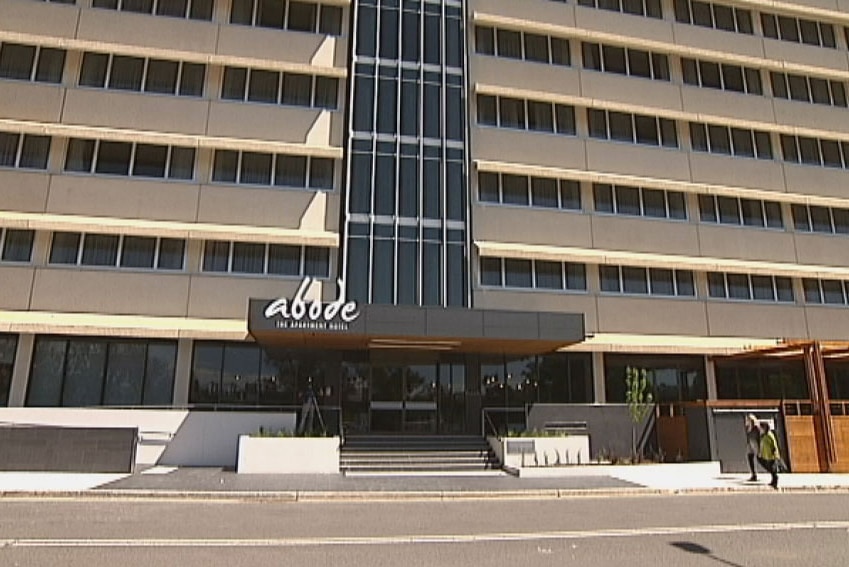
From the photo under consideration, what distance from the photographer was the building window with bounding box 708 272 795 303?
2620 cm

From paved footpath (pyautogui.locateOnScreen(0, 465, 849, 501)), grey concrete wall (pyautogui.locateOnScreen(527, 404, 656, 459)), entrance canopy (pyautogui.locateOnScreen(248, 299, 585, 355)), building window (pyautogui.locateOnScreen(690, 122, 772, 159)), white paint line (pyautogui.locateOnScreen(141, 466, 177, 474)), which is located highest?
building window (pyautogui.locateOnScreen(690, 122, 772, 159))

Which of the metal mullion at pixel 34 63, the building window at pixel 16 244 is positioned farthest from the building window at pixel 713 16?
the building window at pixel 16 244

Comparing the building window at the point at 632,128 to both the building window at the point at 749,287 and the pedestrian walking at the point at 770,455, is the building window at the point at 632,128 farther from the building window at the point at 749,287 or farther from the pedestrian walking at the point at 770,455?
the pedestrian walking at the point at 770,455

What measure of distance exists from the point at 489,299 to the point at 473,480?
8072 millimetres

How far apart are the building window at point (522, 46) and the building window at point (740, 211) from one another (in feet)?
28.5

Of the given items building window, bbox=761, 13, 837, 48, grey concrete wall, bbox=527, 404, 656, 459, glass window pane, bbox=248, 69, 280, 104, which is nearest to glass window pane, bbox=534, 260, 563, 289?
grey concrete wall, bbox=527, 404, 656, 459

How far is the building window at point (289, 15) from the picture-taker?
82.5 ft

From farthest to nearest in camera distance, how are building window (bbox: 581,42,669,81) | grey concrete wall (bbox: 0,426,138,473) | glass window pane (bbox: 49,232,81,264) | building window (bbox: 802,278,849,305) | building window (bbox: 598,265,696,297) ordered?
building window (bbox: 581,42,669,81), building window (bbox: 802,278,849,305), building window (bbox: 598,265,696,297), glass window pane (bbox: 49,232,81,264), grey concrete wall (bbox: 0,426,138,473)

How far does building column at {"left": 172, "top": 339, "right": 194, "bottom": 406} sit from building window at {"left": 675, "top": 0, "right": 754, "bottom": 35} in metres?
25.8

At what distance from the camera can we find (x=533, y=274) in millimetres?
24547

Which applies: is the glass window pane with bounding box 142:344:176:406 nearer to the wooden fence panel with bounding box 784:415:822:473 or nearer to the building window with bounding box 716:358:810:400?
the wooden fence panel with bounding box 784:415:822:473

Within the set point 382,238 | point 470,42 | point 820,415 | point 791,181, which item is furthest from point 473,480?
point 791,181

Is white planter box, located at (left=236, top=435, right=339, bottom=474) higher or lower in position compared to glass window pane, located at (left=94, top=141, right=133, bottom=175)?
lower

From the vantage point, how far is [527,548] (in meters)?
9.00
